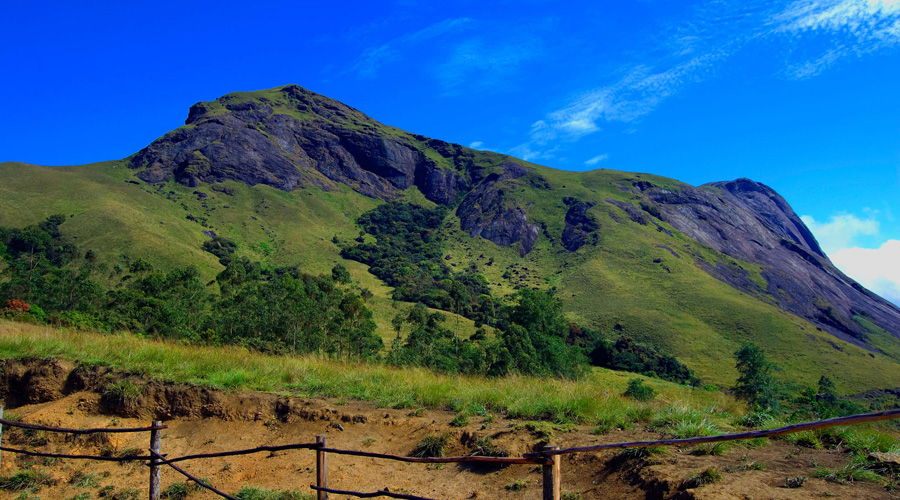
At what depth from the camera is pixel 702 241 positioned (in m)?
148

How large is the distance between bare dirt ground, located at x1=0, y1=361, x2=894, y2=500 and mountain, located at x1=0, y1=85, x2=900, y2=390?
70.5m

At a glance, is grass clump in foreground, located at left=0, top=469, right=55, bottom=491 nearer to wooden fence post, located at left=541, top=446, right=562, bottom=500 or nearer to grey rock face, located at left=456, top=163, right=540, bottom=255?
wooden fence post, located at left=541, top=446, right=562, bottom=500

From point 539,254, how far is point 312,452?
131 metres

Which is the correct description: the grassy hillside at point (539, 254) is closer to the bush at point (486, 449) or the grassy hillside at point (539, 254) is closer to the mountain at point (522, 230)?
the mountain at point (522, 230)

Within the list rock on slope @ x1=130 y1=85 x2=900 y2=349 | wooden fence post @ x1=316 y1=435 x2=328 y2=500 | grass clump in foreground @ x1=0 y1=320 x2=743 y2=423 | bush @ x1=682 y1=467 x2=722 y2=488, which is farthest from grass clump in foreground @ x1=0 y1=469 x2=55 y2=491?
rock on slope @ x1=130 y1=85 x2=900 y2=349

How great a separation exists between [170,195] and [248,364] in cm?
13506

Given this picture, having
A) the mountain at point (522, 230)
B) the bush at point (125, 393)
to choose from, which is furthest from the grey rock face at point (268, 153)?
the bush at point (125, 393)

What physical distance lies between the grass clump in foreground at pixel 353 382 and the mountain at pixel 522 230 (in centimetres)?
6905

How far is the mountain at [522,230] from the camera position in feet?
286

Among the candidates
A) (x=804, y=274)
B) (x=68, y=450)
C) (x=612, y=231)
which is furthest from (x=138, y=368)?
(x=804, y=274)

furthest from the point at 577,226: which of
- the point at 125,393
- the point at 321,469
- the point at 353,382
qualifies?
the point at 321,469

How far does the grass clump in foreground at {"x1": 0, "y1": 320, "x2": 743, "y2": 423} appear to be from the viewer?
8312 millimetres

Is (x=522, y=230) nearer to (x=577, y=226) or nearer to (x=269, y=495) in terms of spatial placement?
(x=577, y=226)

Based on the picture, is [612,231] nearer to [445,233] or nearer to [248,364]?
[445,233]
